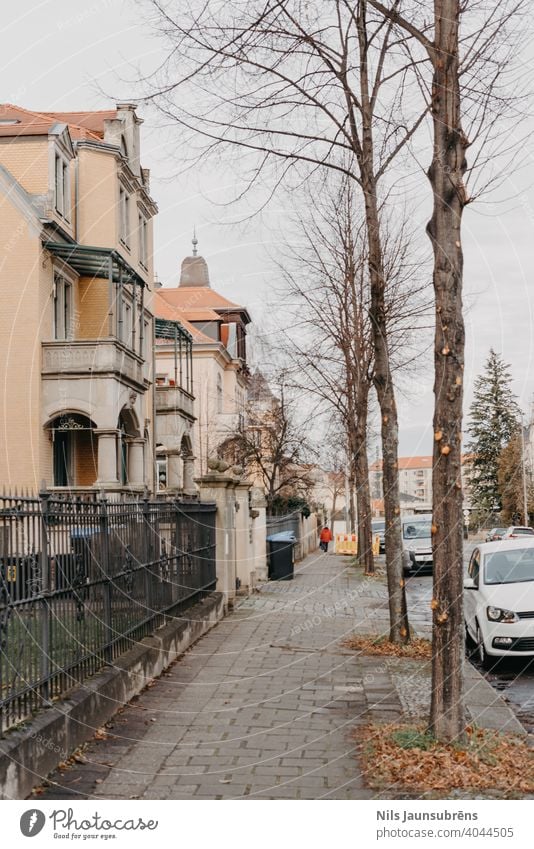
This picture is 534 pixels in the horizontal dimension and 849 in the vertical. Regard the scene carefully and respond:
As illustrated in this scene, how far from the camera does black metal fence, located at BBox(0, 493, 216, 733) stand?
6.16 meters

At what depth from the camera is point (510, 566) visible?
44.1ft

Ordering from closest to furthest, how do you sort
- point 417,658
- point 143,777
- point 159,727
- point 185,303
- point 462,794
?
point 462,794, point 143,777, point 159,727, point 417,658, point 185,303

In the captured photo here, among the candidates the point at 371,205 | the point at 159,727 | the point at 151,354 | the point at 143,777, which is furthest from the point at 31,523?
the point at 151,354

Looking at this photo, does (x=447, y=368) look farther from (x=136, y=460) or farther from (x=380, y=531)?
(x=380, y=531)

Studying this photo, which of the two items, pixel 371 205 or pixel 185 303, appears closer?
pixel 371 205

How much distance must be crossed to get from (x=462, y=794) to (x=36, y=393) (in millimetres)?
20610

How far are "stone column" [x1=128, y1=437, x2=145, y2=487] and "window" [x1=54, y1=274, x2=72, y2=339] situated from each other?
382 centimetres

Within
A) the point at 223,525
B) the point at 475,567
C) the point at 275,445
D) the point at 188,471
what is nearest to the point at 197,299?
the point at 275,445

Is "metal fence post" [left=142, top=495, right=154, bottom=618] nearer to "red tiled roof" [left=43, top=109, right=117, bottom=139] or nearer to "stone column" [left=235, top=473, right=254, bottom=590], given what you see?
"stone column" [left=235, top=473, right=254, bottom=590]

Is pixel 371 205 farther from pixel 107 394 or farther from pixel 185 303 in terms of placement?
pixel 185 303

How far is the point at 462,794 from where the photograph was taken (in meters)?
5.91

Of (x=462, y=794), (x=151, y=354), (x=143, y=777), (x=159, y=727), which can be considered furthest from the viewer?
(x=151, y=354)

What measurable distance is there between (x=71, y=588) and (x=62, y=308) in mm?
20273

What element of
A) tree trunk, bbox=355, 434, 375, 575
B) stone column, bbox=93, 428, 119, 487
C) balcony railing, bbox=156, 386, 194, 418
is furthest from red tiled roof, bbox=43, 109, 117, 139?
tree trunk, bbox=355, 434, 375, 575
